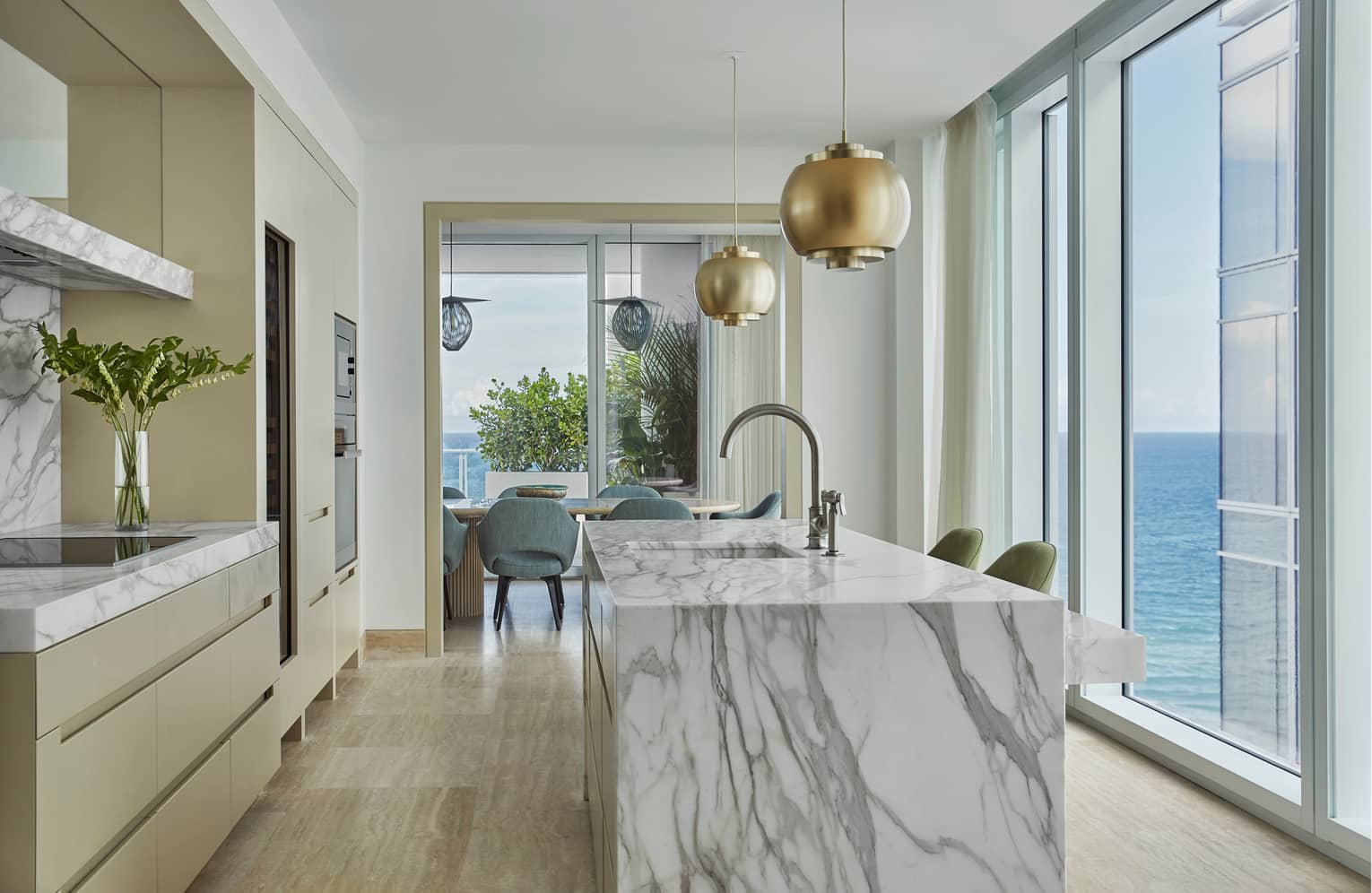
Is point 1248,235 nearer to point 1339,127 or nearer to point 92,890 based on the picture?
point 1339,127

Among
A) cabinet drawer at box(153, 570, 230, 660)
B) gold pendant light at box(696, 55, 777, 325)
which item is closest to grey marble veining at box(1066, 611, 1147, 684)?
gold pendant light at box(696, 55, 777, 325)

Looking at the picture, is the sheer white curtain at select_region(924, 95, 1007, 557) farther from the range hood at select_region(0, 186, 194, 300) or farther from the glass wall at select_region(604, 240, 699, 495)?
the range hood at select_region(0, 186, 194, 300)

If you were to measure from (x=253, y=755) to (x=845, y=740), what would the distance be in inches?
78.8

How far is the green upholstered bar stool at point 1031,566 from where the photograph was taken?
8.24ft

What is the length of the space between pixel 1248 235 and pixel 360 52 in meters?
3.40

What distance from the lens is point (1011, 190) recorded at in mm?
4477

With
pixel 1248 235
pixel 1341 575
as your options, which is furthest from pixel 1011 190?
pixel 1341 575

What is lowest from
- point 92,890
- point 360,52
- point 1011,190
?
point 92,890

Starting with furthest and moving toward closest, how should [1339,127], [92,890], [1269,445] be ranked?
[1269,445], [1339,127], [92,890]

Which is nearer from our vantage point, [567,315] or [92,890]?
[92,890]

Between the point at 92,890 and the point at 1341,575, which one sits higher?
the point at 1341,575

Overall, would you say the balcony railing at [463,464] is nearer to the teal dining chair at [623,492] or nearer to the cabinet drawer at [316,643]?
the teal dining chair at [623,492]

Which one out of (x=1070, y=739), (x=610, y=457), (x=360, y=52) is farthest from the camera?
(x=610, y=457)

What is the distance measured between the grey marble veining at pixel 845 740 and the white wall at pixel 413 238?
3.86 m
